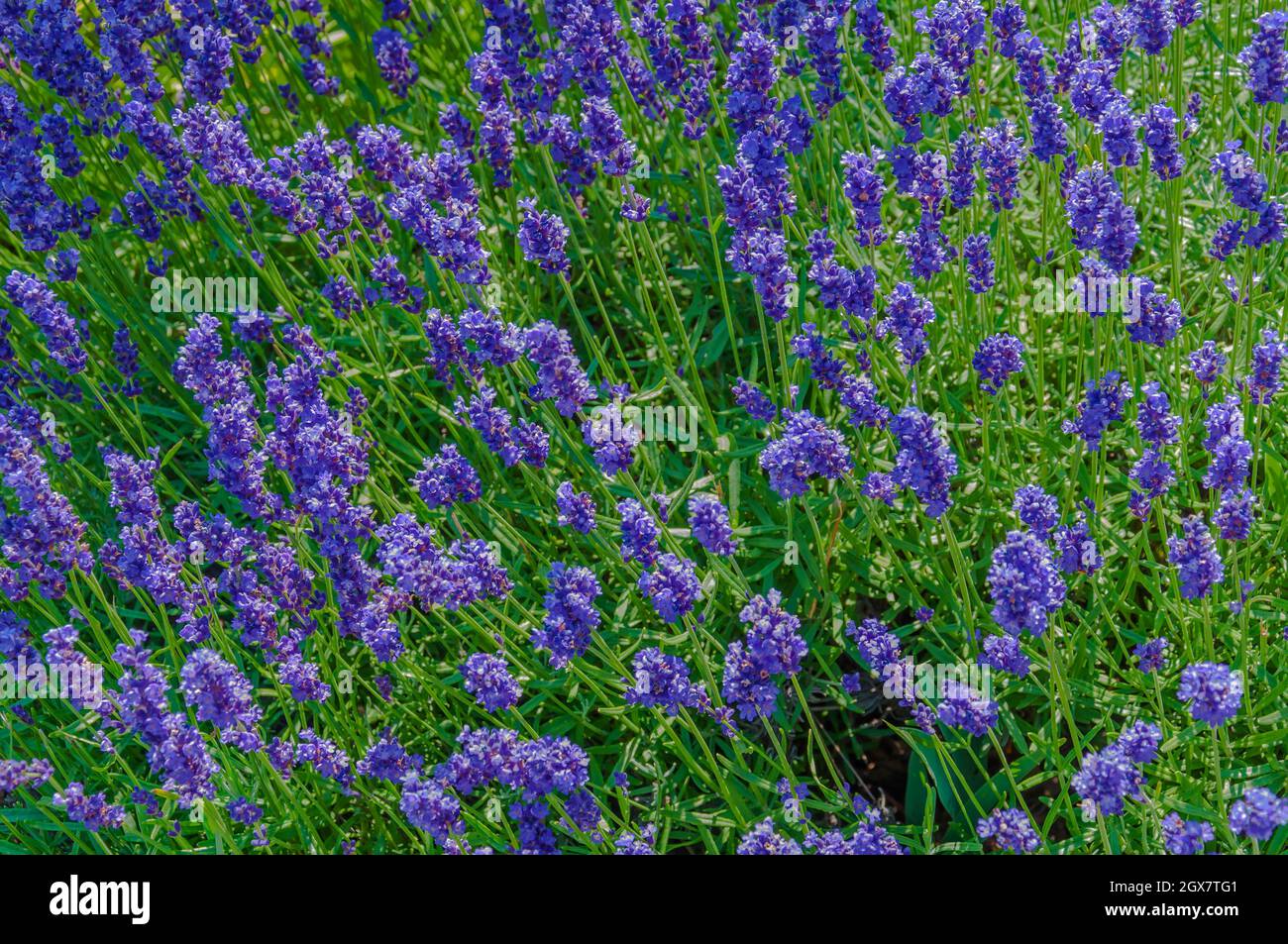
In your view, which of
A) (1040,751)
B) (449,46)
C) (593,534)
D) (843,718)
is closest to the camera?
(1040,751)

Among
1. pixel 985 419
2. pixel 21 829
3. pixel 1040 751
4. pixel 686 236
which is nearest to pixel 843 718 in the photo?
pixel 1040 751

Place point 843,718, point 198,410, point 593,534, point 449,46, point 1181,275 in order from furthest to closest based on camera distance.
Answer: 1. point 449,46
2. point 198,410
3. point 1181,275
4. point 843,718
5. point 593,534

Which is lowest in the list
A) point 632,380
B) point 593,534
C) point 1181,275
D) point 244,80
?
point 593,534

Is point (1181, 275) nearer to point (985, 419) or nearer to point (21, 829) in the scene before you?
point (985, 419)

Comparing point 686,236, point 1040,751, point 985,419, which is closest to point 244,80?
point 686,236

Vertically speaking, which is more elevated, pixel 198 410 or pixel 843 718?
pixel 198 410

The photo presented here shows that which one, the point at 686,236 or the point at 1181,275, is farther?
the point at 686,236
